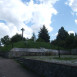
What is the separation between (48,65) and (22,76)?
2212 mm

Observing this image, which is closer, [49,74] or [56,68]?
[56,68]

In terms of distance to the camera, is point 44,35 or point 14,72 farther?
point 44,35

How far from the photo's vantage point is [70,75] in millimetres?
5832

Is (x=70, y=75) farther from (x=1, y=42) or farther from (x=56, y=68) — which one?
(x=1, y=42)

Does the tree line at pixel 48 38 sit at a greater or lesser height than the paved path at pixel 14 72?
greater

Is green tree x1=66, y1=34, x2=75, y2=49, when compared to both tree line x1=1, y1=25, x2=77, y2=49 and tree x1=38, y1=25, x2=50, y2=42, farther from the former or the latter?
tree x1=38, y1=25, x2=50, y2=42

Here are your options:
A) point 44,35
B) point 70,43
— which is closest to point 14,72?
point 70,43

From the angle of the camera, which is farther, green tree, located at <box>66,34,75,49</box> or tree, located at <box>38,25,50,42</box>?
tree, located at <box>38,25,50,42</box>

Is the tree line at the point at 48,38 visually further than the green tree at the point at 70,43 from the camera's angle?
Yes

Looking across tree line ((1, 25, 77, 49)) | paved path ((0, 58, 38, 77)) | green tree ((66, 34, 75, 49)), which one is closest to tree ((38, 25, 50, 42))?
tree line ((1, 25, 77, 49))

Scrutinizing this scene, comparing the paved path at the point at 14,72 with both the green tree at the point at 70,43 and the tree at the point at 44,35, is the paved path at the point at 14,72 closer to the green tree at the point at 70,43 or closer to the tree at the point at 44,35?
the green tree at the point at 70,43

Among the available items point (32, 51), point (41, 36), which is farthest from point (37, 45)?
point (41, 36)

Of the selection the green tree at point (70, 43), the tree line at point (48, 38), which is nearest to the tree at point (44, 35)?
the tree line at point (48, 38)

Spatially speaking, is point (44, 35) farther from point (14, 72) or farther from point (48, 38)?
point (14, 72)
